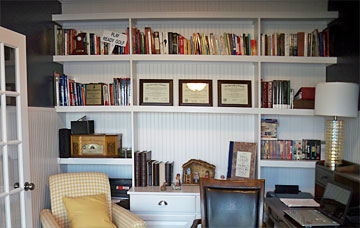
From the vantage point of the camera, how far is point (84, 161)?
8.79 ft

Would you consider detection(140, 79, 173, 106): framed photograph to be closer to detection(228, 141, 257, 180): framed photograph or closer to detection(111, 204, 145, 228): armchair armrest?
detection(228, 141, 257, 180): framed photograph

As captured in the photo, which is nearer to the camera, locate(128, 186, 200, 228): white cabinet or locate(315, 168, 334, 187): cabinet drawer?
locate(315, 168, 334, 187): cabinet drawer

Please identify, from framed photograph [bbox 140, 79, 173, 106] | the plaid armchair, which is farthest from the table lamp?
the plaid armchair

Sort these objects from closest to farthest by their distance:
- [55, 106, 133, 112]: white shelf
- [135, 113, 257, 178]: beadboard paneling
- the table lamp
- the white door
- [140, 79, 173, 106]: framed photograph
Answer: the white door, the table lamp, [55, 106, 133, 112]: white shelf, [140, 79, 173, 106]: framed photograph, [135, 113, 257, 178]: beadboard paneling

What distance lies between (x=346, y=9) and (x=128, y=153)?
238 centimetres

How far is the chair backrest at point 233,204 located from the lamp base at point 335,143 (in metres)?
0.65

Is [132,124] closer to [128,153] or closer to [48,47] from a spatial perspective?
[128,153]

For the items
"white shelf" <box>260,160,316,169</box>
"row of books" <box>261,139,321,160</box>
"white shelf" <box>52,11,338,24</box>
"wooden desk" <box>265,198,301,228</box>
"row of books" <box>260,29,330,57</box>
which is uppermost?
"white shelf" <box>52,11,338,24</box>

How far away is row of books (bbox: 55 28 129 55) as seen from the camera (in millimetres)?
2715

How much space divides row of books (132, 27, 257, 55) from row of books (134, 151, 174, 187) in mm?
1033

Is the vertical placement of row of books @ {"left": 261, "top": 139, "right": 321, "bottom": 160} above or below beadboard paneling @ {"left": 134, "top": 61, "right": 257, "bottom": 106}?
below

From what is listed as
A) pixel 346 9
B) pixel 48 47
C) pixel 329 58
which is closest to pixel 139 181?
pixel 48 47

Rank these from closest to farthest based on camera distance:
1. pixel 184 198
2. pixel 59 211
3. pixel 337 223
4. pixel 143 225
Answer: pixel 337 223, pixel 143 225, pixel 59 211, pixel 184 198

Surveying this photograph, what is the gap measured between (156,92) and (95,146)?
2.63 ft
